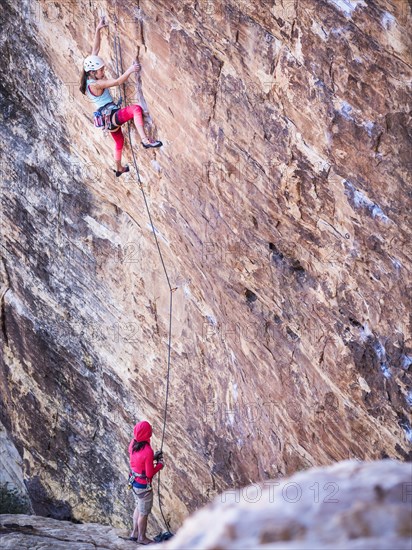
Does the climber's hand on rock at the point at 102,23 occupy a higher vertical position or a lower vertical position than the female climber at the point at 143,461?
higher

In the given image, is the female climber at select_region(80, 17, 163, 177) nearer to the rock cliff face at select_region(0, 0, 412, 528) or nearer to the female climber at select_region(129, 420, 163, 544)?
the rock cliff face at select_region(0, 0, 412, 528)

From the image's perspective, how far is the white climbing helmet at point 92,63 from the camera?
987 centimetres

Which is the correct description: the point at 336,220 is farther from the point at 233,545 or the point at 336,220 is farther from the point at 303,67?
the point at 233,545

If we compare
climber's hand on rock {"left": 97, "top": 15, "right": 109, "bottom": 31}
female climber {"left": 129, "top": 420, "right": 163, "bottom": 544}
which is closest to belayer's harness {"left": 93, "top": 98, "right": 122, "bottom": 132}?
climber's hand on rock {"left": 97, "top": 15, "right": 109, "bottom": 31}

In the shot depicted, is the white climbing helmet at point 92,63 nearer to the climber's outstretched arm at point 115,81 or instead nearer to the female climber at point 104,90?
the female climber at point 104,90

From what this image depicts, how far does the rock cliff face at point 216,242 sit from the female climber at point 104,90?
0.67ft

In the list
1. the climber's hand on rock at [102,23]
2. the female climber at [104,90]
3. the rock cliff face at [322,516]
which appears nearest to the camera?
the rock cliff face at [322,516]

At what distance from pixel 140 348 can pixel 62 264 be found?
6.74 feet

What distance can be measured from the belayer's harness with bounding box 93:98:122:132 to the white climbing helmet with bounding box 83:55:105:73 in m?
0.48

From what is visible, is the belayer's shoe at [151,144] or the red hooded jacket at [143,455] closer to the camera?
the belayer's shoe at [151,144]

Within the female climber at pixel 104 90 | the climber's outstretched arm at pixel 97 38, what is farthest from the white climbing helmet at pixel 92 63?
the climber's outstretched arm at pixel 97 38

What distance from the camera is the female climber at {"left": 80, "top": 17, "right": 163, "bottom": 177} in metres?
9.86

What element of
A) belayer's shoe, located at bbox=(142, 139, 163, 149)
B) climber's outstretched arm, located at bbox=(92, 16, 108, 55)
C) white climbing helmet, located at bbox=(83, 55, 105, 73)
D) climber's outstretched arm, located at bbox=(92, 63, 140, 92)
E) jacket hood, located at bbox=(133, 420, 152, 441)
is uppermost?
climber's outstretched arm, located at bbox=(92, 16, 108, 55)

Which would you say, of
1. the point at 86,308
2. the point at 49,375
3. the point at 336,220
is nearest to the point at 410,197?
the point at 336,220
